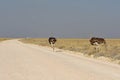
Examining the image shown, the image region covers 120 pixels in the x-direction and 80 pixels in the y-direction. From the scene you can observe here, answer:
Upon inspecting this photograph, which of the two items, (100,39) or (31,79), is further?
(100,39)

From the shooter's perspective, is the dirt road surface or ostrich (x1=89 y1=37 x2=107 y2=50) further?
ostrich (x1=89 y1=37 x2=107 y2=50)

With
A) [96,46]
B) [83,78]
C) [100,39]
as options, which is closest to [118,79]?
[83,78]

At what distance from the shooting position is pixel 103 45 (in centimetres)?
3981

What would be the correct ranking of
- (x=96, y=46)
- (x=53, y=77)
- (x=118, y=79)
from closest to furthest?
(x=118, y=79) → (x=53, y=77) → (x=96, y=46)

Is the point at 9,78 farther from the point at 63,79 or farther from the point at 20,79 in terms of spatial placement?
the point at 63,79

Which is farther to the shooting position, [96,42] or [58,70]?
[96,42]

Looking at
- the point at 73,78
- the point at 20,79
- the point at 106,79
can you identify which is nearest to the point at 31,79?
the point at 20,79

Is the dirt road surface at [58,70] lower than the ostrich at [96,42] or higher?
lower

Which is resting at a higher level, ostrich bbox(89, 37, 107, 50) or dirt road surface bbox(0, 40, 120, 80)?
ostrich bbox(89, 37, 107, 50)

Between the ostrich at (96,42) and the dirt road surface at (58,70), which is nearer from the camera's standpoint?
the dirt road surface at (58,70)

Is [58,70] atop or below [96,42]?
below

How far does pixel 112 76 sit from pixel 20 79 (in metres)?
3.29

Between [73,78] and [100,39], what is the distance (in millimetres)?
25705

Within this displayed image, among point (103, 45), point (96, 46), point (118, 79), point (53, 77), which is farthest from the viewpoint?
point (103, 45)
